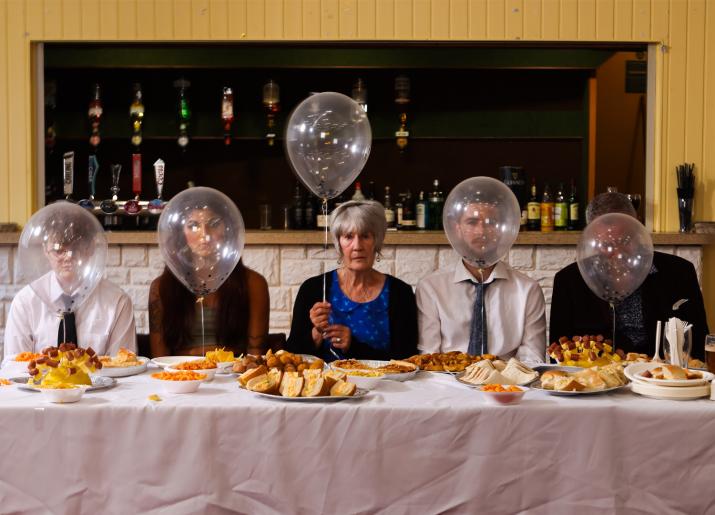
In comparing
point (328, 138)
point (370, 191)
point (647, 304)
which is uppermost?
point (328, 138)

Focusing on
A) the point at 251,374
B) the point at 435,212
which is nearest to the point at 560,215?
the point at 435,212

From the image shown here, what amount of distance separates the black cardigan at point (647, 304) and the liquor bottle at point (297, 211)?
222cm

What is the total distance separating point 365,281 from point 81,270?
1177 mm

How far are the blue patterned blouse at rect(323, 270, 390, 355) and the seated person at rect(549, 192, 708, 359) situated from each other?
2.12 ft

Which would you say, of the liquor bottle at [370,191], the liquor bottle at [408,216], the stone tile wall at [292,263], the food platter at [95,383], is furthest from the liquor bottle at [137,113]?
the food platter at [95,383]

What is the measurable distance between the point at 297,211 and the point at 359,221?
218 cm

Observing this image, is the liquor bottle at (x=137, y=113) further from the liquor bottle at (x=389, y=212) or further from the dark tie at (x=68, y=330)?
the dark tie at (x=68, y=330)

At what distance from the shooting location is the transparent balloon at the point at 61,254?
249 centimetres

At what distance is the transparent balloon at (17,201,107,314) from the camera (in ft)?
8.16

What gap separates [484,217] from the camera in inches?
113

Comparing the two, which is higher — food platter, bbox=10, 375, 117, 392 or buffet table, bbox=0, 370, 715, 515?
food platter, bbox=10, 375, 117, 392

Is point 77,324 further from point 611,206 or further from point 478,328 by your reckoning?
point 611,206

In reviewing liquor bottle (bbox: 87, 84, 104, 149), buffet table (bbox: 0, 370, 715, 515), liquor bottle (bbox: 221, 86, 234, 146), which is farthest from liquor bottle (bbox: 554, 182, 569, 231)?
buffet table (bbox: 0, 370, 715, 515)

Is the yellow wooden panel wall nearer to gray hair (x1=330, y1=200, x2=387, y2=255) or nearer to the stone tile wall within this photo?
the stone tile wall
